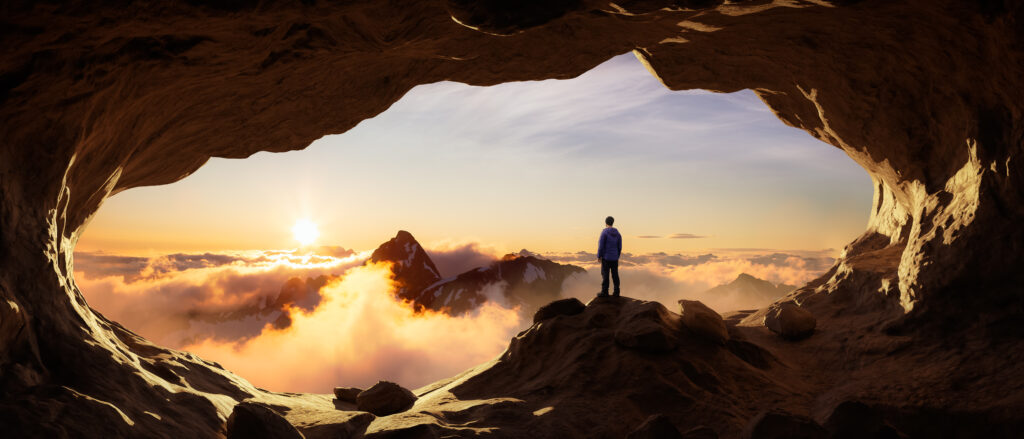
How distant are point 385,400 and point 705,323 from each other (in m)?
7.14

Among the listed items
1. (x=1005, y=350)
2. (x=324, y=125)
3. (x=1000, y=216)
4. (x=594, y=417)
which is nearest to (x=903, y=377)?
(x=1005, y=350)

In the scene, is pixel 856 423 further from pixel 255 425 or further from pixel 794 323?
pixel 255 425

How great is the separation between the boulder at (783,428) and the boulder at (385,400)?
706cm

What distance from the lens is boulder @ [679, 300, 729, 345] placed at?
10594mm

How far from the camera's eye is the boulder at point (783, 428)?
6773mm

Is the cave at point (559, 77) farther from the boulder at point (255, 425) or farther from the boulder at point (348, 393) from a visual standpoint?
the boulder at point (348, 393)

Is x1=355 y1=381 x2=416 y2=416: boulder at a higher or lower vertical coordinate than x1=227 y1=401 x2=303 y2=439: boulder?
lower

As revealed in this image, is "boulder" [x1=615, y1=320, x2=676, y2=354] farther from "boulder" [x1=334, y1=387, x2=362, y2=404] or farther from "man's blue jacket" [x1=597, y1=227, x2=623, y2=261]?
"boulder" [x1=334, y1=387, x2=362, y2=404]

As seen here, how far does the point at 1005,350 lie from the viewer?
804cm

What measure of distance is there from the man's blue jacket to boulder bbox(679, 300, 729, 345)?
2.09 metres

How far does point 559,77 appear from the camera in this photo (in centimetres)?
1253

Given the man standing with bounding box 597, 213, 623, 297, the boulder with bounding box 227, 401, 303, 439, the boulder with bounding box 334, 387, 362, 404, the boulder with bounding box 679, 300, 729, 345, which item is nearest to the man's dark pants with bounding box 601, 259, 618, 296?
the man standing with bounding box 597, 213, 623, 297

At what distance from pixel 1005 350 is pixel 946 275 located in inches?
59.5

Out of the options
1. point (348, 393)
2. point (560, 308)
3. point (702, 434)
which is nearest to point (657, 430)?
point (702, 434)
